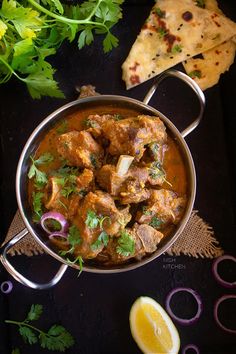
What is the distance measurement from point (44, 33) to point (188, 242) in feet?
4.94

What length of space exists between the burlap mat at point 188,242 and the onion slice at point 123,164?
68 centimetres

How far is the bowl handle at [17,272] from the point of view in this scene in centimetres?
288

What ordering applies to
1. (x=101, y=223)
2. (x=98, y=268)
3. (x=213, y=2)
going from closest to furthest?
(x=101, y=223), (x=98, y=268), (x=213, y=2)

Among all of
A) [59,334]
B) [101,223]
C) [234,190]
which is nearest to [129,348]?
[59,334]

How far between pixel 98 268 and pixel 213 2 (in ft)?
6.00

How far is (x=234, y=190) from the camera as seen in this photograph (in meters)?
3.26

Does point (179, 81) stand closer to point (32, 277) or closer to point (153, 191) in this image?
point (153, 191)

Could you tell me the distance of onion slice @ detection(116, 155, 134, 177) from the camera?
8.76 ft

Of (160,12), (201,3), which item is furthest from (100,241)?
(201,3)

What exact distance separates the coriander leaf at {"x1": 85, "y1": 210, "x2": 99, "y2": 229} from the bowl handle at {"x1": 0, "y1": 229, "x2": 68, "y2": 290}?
53 cm

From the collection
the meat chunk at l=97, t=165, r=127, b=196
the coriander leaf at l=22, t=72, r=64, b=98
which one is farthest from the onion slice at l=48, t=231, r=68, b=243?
the coriander leaf at l=22, t=72, r=64, b=98

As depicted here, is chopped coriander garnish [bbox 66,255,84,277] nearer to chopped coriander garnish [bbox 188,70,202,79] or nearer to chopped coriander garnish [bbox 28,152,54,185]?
chopped coriander garnish [bbox 28,152,54,185]

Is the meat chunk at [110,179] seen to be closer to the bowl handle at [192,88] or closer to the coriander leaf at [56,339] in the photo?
the bowl handle at [192,88]

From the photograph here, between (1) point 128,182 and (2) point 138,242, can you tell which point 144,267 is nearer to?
(2) point 138,242
